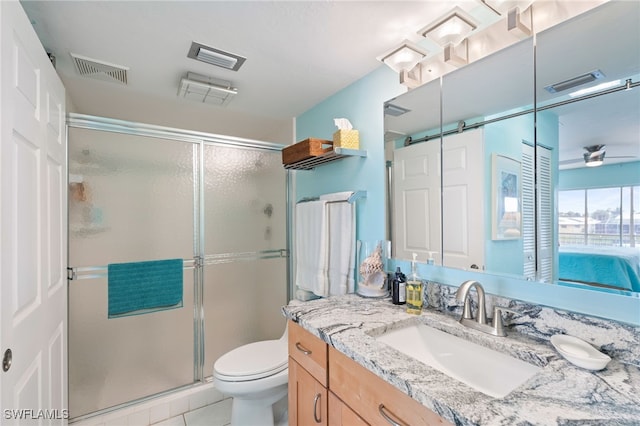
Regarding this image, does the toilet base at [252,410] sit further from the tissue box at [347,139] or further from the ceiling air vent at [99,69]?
the ceiling air vent at [99,69]

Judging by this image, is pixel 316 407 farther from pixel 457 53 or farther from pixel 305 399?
pixel 457 53

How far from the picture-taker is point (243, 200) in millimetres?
2299

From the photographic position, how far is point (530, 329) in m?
1.01

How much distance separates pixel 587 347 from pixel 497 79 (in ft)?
3.10

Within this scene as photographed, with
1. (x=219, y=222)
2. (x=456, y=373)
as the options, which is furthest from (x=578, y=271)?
(x=219, y=222)

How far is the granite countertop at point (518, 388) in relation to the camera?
0.61 metres

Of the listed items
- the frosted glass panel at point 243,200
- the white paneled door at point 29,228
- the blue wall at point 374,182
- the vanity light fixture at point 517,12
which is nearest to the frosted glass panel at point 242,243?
the frosted glass panel at point 243,200

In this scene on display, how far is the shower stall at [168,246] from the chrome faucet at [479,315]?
1.60m

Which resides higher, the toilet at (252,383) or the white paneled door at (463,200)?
the white paneled door at (463,200)

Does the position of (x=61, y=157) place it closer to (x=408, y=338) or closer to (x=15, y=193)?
(x=15, y=193)

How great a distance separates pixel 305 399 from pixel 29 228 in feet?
3.89

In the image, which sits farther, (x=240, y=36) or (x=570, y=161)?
(x=240, y=36)

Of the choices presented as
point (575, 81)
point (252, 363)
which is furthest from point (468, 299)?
point (252, 363)

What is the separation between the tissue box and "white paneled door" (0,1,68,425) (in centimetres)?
131
